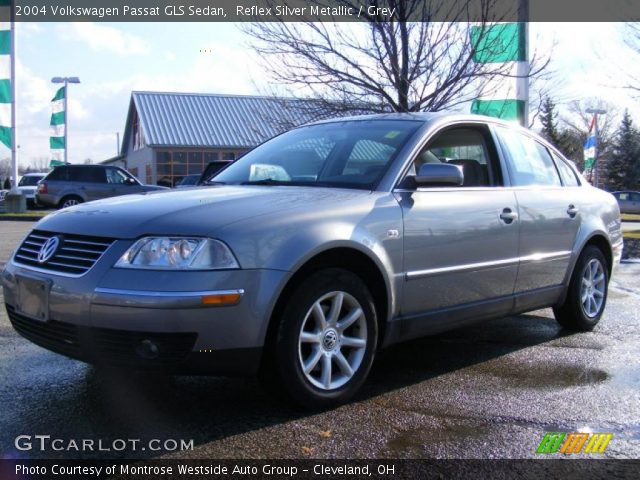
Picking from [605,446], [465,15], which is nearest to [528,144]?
[605,446]

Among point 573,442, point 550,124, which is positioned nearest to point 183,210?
point 573,442

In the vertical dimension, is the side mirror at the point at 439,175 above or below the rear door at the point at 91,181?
below

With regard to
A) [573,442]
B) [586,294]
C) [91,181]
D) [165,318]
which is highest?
[91,181]

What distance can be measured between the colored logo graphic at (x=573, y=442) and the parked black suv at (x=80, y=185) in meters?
18.7

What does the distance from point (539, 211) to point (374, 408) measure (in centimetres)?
218

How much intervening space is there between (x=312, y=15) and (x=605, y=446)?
9.98 metres

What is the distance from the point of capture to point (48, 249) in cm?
346

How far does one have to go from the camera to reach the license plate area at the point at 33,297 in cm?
330

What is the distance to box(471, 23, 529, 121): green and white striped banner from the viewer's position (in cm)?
1120

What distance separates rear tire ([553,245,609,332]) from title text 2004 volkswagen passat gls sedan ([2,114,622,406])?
0.97ft

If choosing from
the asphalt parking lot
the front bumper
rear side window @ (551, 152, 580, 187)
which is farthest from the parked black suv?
the front bumper

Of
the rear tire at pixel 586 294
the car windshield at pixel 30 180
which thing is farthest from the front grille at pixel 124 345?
the car windshield at pixel 30 180

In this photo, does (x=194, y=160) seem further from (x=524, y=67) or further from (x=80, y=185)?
(x=524, y=67)

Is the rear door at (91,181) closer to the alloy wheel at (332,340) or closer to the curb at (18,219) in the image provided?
the curb at (18,219)
